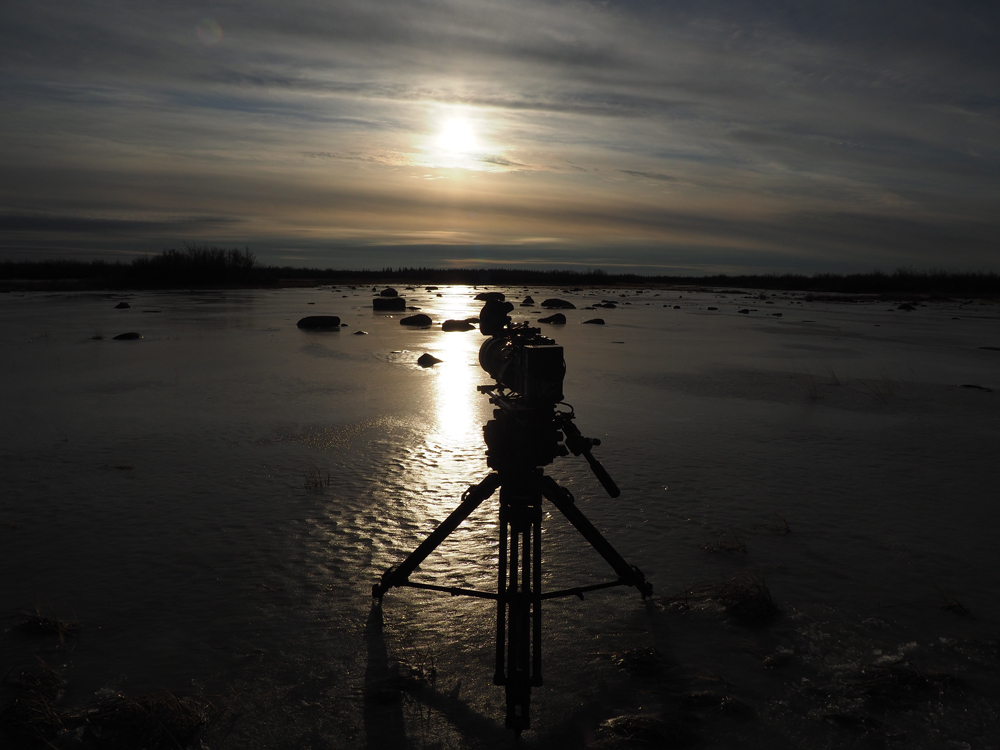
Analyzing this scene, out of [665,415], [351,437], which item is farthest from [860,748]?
[665,415]

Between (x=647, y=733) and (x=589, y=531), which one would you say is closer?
(x=647, y=733)

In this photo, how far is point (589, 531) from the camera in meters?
2.96

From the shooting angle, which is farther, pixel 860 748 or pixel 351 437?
pixel 351 437

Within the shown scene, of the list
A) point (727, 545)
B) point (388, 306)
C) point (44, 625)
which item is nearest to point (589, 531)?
point (727, 545)

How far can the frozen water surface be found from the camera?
8.59ft

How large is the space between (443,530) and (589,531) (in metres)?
0.65

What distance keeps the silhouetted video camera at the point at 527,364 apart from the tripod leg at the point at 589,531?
1.20 feet

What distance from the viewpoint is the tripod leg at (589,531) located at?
9.11ft

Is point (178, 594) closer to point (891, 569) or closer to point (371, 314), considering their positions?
point (891, 569)

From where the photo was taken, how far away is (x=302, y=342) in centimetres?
1503

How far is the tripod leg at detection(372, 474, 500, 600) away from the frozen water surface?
0.19 meters

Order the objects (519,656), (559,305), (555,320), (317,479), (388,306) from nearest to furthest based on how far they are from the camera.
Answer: (519,656)
(317,479)
(555,320)
(388,306)
(559,305)

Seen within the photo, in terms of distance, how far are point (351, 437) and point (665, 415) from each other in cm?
371

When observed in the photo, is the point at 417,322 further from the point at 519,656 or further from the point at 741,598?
the point at 519,656
